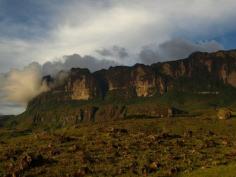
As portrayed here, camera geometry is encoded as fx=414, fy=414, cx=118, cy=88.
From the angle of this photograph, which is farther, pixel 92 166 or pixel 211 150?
pixel 211 150

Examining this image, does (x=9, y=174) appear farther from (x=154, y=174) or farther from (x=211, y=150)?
(x=211, y=150)

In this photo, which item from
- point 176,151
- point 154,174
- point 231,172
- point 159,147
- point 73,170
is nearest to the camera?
point 231,172

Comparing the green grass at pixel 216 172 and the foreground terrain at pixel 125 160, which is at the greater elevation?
the foreground terrain at pixel 125 160

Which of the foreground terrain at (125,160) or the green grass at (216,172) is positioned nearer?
the green grass at (216,172)

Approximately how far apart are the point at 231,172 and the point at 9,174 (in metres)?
23.4

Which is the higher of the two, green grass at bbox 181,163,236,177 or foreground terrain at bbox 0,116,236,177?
foreground terrain at bbox 0,116,236,177

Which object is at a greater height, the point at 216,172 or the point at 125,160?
the point at 125,160

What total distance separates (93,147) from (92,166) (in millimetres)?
15489

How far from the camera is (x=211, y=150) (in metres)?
61.5

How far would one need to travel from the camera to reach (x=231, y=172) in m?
38.2

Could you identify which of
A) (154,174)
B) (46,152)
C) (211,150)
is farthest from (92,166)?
(211,150)

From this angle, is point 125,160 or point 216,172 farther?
point 125,160

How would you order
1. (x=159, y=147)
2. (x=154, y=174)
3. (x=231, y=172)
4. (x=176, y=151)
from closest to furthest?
(x=231, y=172) → (x=154, y=174) → (x=176, y=151) → (x=159, y=147)

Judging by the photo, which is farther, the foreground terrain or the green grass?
the foreground terrain
